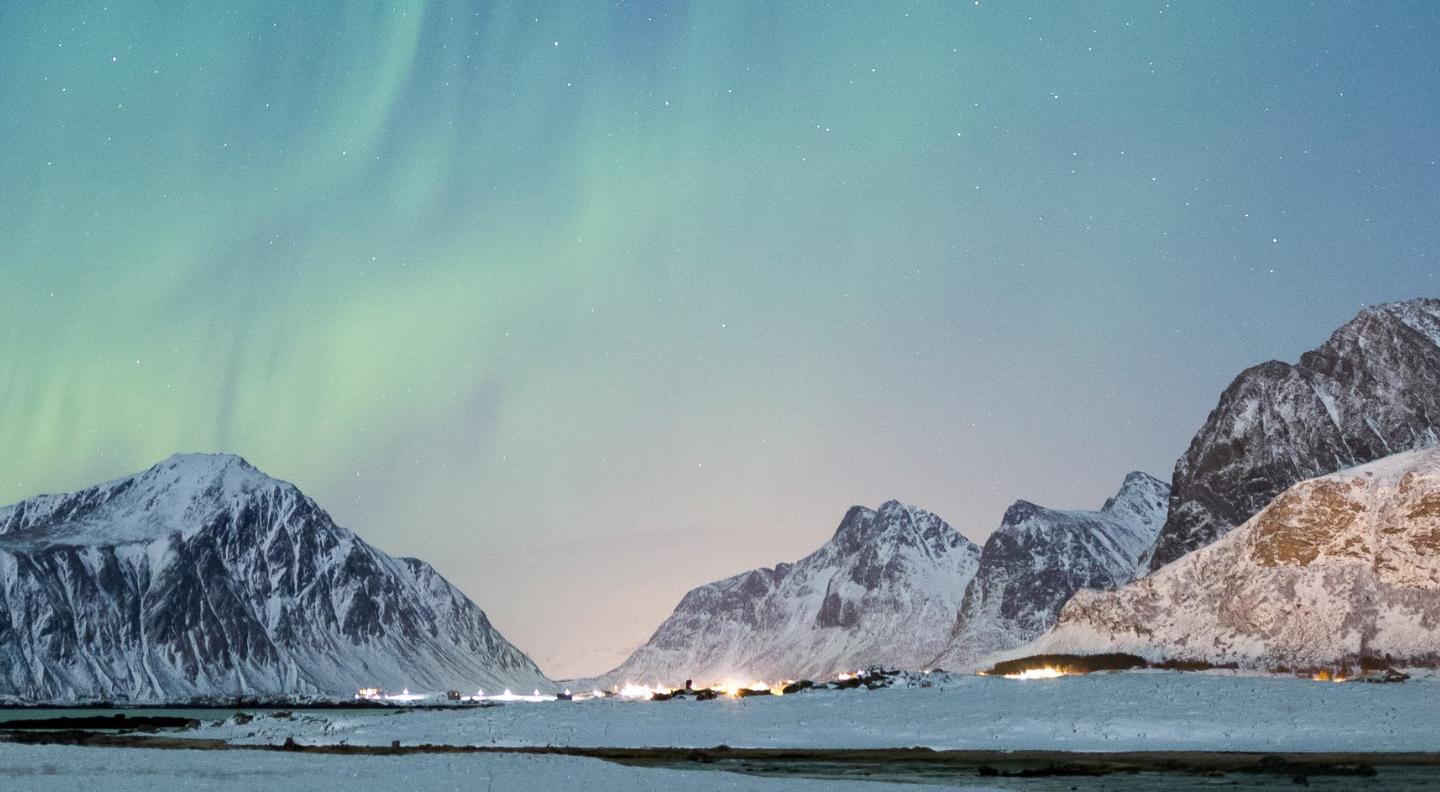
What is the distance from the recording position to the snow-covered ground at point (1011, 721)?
241 feet

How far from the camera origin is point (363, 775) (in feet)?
174

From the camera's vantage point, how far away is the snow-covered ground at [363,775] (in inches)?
1885

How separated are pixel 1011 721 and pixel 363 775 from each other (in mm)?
44561

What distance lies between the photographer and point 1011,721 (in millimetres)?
82312

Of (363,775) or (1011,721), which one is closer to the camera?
(363,775)

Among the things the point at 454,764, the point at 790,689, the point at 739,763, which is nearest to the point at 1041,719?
the point at 739,763

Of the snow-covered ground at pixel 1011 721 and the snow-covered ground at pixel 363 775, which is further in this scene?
the snow-covered ground at pixel 1011 721

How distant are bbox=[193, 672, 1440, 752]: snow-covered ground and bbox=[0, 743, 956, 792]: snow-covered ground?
20.2 m

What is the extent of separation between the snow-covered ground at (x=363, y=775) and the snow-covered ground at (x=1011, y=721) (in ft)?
66.3

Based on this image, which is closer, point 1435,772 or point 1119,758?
point 1435,772

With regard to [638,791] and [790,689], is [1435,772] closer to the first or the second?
[638,791]

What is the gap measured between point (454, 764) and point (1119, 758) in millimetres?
31897

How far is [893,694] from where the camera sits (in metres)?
101

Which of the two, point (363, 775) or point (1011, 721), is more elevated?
point (1011, 721)
